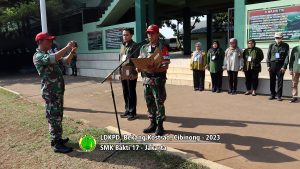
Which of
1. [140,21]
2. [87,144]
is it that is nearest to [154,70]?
[87,144]

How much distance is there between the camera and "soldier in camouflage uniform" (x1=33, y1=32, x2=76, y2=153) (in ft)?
14.8

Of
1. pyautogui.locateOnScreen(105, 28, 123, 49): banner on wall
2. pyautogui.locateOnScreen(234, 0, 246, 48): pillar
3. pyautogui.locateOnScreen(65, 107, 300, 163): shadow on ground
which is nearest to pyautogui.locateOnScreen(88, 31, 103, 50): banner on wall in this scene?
pyautogui.locateOnScreen(105, 28, 123, 49): banner on wall

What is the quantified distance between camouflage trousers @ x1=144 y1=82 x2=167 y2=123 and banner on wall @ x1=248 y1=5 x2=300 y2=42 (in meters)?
5.62

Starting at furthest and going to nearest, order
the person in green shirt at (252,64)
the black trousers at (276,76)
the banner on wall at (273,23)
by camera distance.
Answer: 1. the banner on wall at (273,23)
2. the person in green shirt at (252,64)
3. the black trousers at (276,76)

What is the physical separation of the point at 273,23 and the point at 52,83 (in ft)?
23.8

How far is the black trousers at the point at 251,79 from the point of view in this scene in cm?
877

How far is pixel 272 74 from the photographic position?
811 cm

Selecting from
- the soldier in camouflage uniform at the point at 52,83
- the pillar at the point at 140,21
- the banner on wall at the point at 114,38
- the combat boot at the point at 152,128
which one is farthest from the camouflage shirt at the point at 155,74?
the banner on wall at the point at 114,38

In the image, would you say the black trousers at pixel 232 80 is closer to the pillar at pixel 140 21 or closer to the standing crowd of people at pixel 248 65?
the standing crowd of people at pixel 248 65

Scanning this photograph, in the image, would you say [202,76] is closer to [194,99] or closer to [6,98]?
[194,99]

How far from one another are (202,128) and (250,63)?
3.68 m

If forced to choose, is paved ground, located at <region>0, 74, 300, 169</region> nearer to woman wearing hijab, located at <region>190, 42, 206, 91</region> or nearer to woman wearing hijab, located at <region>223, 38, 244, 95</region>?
woman wearing hijab, located at <region>190, 42, 206, 91</region>

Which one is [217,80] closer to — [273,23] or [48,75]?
[273,23]

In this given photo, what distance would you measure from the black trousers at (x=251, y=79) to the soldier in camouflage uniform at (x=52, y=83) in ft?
18.8
